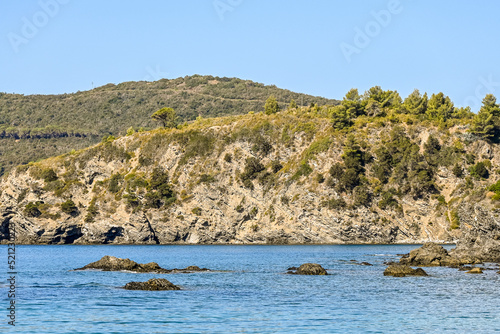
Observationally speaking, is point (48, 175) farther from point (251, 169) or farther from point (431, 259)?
point (431, 259)

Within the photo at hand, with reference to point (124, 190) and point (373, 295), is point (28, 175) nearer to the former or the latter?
point (124, 190)

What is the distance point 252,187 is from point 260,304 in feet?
274

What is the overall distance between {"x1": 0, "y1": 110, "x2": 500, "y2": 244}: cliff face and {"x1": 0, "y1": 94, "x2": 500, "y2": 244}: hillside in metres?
0.22

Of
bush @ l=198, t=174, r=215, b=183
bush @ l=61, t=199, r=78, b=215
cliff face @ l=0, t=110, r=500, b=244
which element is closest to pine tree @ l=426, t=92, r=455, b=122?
cliff face @ l=0, t=110, r=500, b=244

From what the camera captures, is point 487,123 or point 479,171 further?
point 487,123

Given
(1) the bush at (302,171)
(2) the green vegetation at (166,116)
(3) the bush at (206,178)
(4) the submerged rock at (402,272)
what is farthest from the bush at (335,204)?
(4) the submerged rock at (402,272)

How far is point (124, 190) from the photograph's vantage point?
406 ft

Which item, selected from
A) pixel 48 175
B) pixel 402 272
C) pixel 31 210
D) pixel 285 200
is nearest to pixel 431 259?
pixel 402 272

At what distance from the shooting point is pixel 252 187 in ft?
387

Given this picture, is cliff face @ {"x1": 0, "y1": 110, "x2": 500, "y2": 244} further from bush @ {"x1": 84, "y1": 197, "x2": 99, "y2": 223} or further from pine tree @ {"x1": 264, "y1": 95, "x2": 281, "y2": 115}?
pine tree @ {"x1": 264, "y1": 95, "x2": 281, "y2": 115}

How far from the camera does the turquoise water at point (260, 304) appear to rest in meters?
27.7

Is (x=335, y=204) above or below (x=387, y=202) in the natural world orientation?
below

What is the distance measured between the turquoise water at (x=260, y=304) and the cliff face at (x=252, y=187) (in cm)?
5767

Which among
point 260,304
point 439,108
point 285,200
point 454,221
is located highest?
point 439,108
